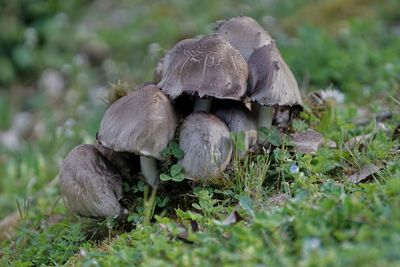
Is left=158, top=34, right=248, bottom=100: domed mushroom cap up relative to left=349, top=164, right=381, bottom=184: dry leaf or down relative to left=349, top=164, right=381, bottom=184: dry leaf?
up

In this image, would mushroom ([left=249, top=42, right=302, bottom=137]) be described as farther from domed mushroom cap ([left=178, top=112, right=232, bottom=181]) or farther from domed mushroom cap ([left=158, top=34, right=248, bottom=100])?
domed mushroom cap ([left=178, top=112, right=232, bottom=181])

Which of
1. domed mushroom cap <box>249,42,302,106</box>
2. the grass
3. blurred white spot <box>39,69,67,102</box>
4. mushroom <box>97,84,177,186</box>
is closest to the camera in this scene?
the grass

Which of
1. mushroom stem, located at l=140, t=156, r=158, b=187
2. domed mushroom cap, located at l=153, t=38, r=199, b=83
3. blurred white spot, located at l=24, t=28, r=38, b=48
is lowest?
blurred white spot, located at l=24, t=28, r=38, b=48

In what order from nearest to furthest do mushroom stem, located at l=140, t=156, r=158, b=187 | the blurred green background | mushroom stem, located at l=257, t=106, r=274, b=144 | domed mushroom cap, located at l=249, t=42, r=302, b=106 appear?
domed mushroom cap, located at l=249, t=42, r=302, b=106 → mushroom stem, located at l=140, t=156, r=158, b=187 → mushroom stem, located at l=257, t=106, r=274, b=144 → the blurred green background

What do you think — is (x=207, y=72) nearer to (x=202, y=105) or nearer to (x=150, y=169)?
(x=202, y=105)

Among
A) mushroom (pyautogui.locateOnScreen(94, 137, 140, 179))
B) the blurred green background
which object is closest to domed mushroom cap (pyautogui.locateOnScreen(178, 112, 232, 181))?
mushroom (pyautogui.locateOnScreen(94, 137, 140, 179))

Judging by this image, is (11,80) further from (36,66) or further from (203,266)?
(203,266)

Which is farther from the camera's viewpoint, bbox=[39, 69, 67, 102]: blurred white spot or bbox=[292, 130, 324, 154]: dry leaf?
bbox=[39, 69, 67, 102]: blurred white spot
